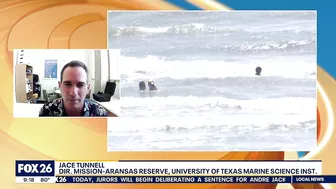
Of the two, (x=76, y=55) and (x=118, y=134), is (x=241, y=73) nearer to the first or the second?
(x=118, y=134)

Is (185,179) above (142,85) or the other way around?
the other way around

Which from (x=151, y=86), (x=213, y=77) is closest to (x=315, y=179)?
(x=213, y=77)

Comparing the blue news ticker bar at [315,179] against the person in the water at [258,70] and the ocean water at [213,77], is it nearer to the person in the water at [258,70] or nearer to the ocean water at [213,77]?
the ocean water at [213,77]

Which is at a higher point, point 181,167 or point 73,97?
point 73,97

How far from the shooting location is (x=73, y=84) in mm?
1984

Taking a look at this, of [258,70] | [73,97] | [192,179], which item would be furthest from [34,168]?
[258,70]

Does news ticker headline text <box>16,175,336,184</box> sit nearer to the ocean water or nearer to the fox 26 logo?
the fox 26 logo

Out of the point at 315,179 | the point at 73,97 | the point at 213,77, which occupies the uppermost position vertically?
the point at 213,77

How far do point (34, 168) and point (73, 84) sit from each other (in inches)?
22.1

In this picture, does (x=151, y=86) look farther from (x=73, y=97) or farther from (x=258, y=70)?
(x=258, y=70)

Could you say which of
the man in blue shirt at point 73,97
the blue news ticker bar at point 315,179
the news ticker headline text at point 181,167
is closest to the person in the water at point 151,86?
the man in blue shirt at point 73,97

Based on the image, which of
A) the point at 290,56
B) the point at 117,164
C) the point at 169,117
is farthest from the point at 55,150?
the point at 290,56

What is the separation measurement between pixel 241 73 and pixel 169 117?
0.49 m

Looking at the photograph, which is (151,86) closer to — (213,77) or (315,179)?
(213,77)
